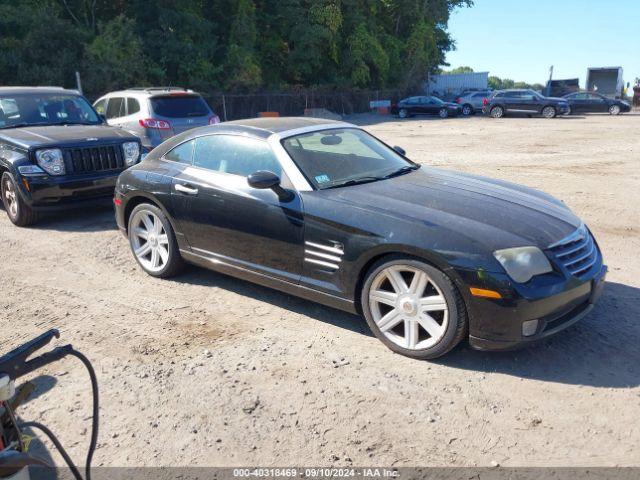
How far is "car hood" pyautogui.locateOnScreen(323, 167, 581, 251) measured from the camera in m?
3.60

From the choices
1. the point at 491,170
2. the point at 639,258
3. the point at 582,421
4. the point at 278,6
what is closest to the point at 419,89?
the point at 278,6

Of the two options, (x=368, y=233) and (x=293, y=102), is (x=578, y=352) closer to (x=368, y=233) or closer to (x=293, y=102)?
(x=368, y=233)

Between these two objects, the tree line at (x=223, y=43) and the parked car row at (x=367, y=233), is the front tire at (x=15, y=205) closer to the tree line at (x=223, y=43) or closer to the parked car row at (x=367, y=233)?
the parked car row at (x=367, y=233)

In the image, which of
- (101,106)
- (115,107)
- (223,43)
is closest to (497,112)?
(223,43)

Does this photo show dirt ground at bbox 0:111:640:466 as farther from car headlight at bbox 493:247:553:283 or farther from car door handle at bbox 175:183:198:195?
car door handle at bbox 175:183:198:195

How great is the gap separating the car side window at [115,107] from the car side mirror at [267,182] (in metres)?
7.67

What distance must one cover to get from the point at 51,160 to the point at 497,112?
28506 mm

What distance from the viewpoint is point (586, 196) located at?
867cm

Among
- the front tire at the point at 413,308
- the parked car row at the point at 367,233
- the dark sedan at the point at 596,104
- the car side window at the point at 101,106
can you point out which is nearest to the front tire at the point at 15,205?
the parked car row at the point at 367,233

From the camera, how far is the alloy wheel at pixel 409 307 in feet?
11.8

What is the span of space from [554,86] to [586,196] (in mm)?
38909

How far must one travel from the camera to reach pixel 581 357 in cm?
369

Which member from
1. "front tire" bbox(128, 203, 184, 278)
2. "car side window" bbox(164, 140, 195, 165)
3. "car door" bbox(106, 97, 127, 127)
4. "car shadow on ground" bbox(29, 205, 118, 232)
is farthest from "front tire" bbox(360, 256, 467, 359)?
"car door" bbox(106, 97, 127, 127)

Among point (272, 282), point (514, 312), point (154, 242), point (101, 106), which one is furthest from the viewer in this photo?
point (101, 106)
